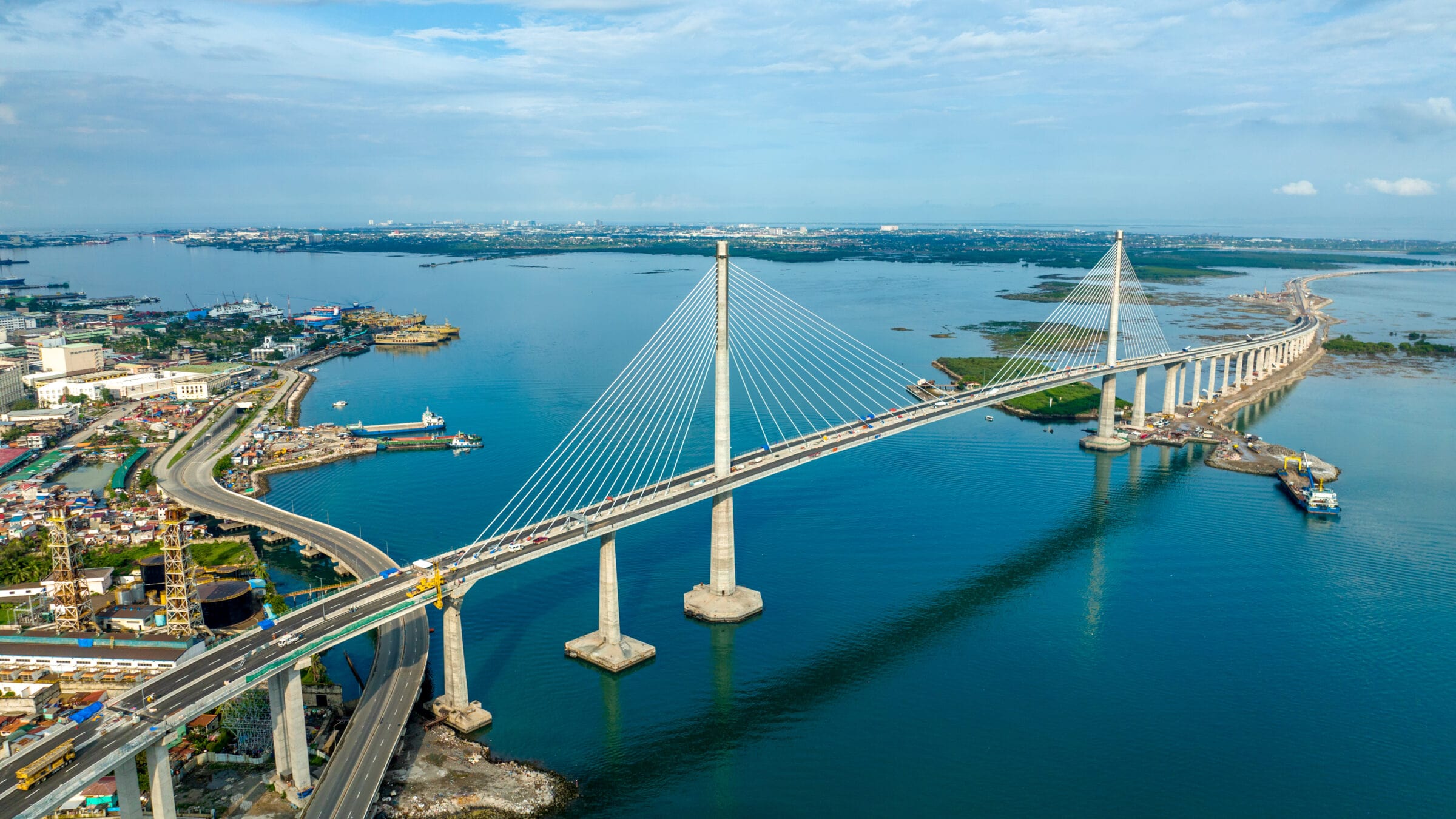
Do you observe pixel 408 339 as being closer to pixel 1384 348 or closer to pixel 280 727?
pixel 280 727

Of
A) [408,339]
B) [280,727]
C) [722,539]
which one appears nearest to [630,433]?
[722,539]

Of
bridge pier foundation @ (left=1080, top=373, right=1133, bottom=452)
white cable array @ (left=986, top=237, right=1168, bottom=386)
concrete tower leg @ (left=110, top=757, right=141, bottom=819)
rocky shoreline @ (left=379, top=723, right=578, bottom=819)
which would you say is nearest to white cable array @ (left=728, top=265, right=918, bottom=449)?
white cable array @ (left=986, top=237, right=1168, bottom=386)

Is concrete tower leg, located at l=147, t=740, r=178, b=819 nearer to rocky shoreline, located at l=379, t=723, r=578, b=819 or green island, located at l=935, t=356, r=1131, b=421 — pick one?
rocky shoreline, located at l=379, t=723, r=578, b=819

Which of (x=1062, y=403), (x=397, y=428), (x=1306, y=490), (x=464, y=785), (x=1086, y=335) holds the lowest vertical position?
(x=464, y=785)

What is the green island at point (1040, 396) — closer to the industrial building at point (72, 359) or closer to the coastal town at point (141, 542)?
the coastal town at point (141, 542)

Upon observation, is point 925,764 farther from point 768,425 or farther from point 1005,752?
point 768,425

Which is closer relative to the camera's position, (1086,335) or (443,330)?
(1086,335)
